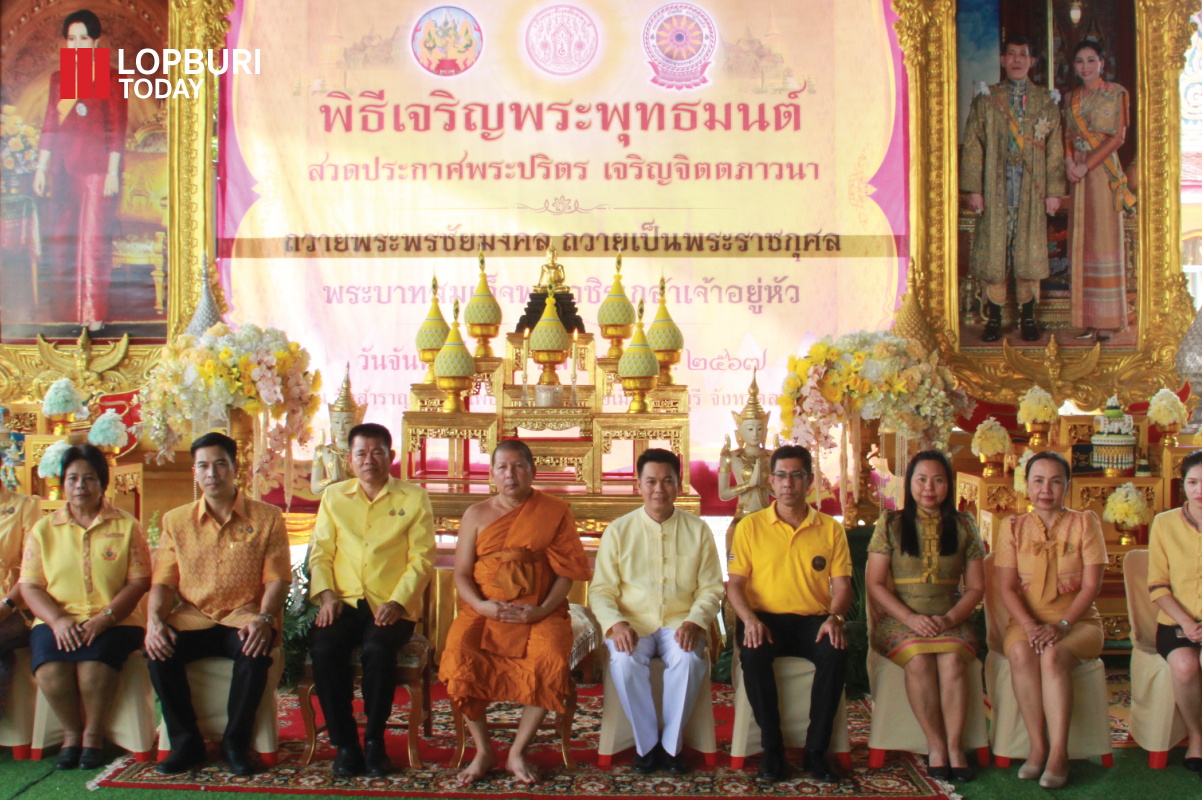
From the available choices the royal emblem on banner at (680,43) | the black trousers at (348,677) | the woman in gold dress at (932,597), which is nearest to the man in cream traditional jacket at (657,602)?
the woman in gold dress at (932,597)

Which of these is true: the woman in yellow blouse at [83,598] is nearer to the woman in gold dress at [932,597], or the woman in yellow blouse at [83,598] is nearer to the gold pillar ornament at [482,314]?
the gold pillar ornament at [482,314]

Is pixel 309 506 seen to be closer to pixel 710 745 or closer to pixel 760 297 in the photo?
pixel 760 297

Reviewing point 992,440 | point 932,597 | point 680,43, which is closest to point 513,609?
point 932,597

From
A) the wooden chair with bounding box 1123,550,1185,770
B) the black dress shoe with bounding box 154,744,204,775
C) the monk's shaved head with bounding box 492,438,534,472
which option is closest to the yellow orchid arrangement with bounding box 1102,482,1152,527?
the wooden chair with bounding box 1123,550,1185,770

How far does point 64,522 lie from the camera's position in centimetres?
312

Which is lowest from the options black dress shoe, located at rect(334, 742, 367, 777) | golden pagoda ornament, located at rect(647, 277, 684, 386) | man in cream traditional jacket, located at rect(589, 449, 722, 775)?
black dress shoe, located at rect(334, 742, 367, 777)

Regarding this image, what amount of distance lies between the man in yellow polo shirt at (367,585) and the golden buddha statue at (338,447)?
97 centimetres

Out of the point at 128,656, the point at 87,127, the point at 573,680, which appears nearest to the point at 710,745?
the point at 573,680

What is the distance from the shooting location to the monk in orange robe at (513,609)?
291 centimetres

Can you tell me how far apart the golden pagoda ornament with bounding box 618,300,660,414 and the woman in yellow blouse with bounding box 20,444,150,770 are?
6.57ft

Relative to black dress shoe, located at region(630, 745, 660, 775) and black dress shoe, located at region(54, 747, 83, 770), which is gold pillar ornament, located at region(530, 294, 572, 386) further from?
black dress shoe, located at region(54, 747, 83, 770)

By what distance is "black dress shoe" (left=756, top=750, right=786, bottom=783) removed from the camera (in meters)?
2.92

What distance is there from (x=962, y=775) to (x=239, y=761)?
223 cm

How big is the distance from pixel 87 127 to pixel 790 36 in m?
4.53
